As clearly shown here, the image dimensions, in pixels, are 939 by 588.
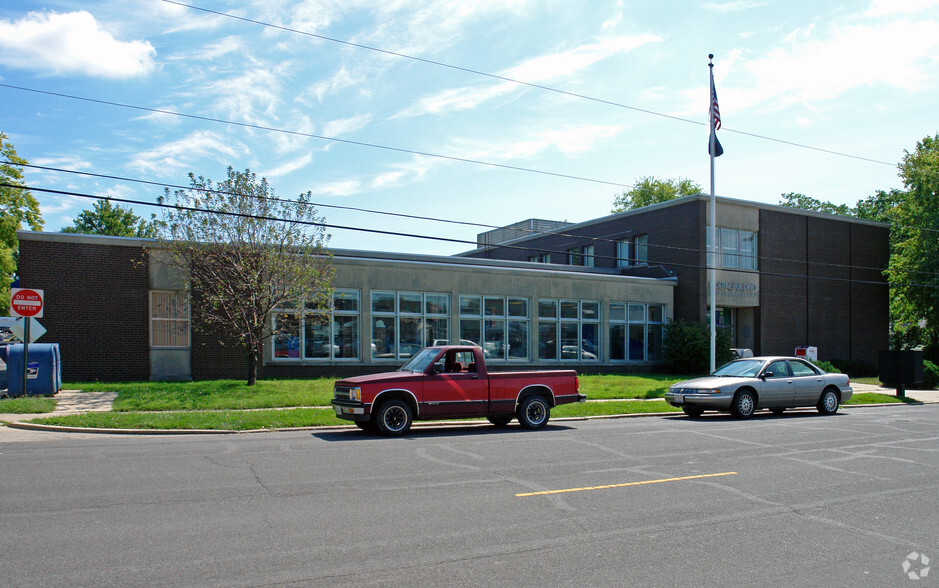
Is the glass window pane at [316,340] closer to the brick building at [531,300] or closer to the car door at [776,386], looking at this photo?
the brick building at [531,300]

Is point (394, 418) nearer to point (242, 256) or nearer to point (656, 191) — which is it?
point (242, 256)

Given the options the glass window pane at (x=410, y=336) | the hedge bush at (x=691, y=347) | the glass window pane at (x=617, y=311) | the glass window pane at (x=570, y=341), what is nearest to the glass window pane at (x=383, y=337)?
the glass window pane at (x=410, y=336)

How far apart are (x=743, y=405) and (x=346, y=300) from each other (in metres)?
14.7

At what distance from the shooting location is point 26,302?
661 inches

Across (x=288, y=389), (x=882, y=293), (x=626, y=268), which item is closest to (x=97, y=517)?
(x=288, y=389)

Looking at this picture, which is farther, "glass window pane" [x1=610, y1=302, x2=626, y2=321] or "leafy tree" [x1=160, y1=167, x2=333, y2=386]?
"glass window pane" [x1=610, y1=302, x2=626, y2=321]

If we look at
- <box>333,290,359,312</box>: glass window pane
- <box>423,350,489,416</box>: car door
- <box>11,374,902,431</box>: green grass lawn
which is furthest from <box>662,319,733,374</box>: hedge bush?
<box>423,350,489,416</box>: car door

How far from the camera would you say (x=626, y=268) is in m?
38.2

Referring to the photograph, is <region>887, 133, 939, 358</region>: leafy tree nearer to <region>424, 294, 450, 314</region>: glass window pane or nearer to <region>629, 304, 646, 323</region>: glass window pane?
<region>629, 304, 646, 323</region>: glass window pane

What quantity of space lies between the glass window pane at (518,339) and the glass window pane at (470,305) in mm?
1793

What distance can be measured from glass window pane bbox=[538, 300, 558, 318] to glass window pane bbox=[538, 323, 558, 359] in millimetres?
407

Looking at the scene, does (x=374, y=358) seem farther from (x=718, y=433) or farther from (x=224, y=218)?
(x=718, y=433)

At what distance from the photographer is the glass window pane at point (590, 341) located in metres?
31.7

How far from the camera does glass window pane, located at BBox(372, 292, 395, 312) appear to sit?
2661 cm
